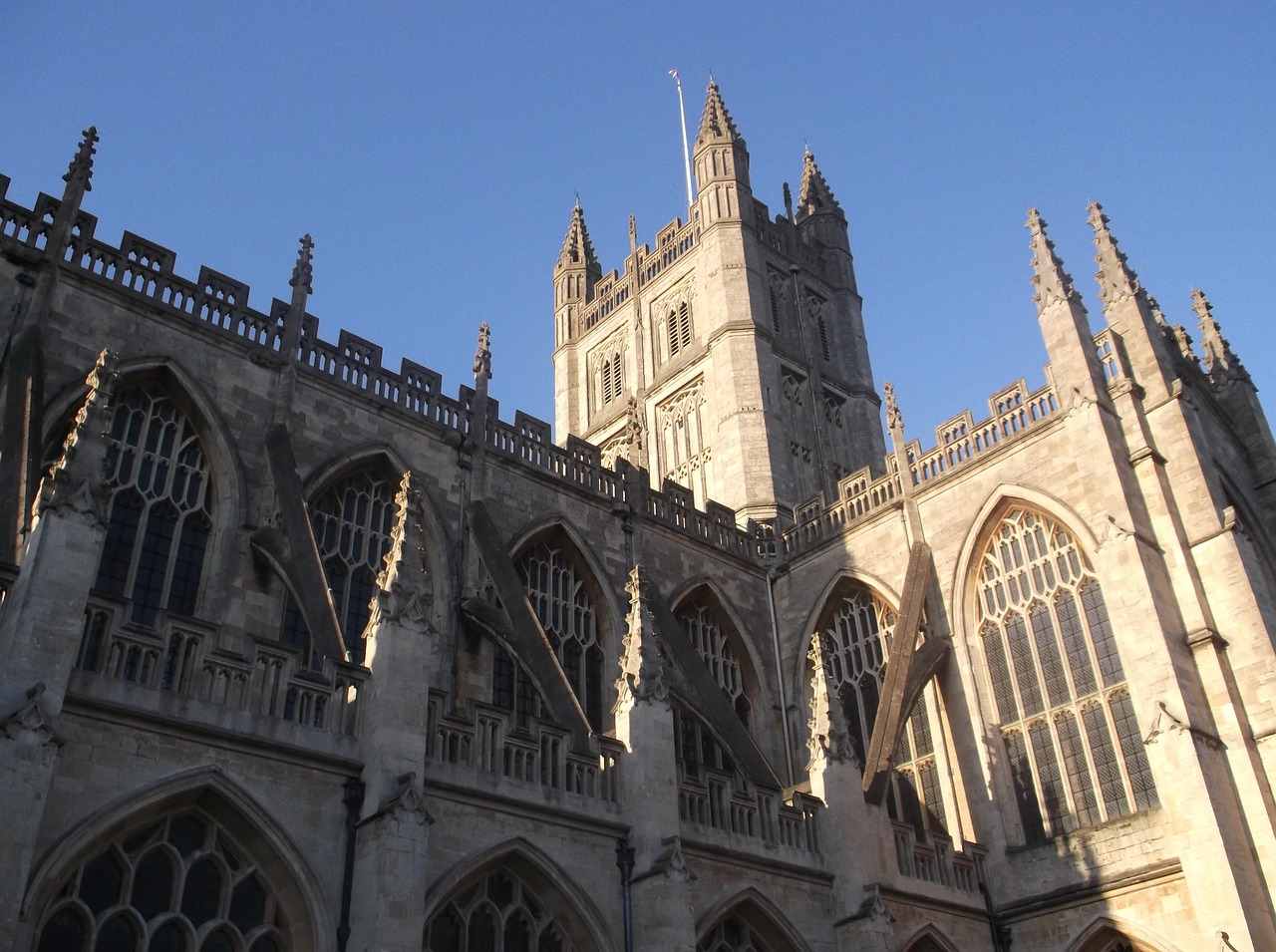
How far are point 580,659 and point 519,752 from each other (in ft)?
21.6

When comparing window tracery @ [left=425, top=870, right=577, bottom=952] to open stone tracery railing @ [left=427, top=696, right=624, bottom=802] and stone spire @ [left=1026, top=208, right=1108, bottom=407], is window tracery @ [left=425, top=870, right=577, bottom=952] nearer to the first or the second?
open stone tracery railing @ [left=427, top=696, right=624, bottom=802]

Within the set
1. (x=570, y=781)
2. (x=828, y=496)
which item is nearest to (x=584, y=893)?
(x=570, y=781)

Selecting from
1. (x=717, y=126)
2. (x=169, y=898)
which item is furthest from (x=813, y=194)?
(x=169, y=898)

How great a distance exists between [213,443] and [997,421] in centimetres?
1322

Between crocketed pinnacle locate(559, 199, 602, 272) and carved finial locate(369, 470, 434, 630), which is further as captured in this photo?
crocketed pinnacle locate(559, 199, 602, 272)

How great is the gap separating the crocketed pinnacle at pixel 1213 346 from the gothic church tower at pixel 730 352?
381 inches

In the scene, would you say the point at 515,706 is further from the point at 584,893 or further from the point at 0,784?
the point at 0,784

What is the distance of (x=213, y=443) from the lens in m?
16.6

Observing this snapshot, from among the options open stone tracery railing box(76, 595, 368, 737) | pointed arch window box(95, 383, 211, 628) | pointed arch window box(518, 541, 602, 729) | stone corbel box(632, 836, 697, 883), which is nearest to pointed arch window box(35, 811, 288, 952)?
open stone tracery railing box(76, 595, 368, 737)

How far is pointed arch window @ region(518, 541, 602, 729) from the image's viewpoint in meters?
19.7

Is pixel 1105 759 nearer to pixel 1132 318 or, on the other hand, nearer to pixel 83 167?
pixel 1132 318

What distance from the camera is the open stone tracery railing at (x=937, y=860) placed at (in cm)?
1691

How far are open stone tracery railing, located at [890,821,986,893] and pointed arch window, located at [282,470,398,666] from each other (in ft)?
27.0

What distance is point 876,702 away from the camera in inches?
840
